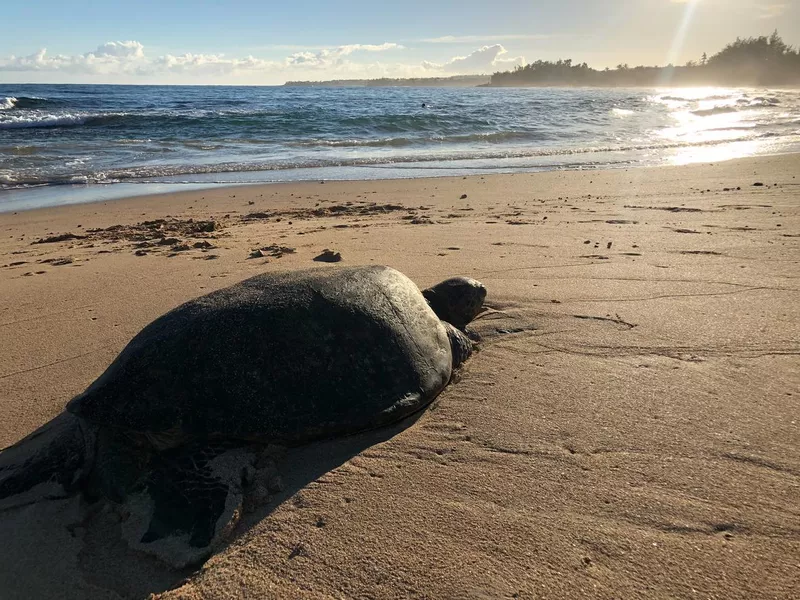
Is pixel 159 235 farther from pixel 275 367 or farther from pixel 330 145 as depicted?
pixel 330 145

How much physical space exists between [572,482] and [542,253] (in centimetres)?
328

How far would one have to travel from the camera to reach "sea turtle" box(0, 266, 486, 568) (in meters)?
2.20

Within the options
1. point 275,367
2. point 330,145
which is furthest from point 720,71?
point 275,367

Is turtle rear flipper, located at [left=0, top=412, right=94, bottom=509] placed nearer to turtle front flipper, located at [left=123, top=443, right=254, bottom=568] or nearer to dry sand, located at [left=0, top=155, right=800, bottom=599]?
dry sand, located at [left=0, top=155, right=800, bottom=599]

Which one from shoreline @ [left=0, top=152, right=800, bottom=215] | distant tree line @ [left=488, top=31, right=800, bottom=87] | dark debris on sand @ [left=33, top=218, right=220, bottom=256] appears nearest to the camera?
dark debris on sand @ [left=33, top=218, right=220, bottom=256]

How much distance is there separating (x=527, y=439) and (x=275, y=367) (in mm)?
1184

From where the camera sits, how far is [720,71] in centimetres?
7581

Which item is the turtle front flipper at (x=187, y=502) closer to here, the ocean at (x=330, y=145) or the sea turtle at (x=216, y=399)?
the sea turtle at (x=216, y=399)

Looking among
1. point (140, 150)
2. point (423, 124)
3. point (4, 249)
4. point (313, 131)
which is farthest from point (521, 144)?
point (4, 249)

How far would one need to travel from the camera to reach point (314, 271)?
3006mm

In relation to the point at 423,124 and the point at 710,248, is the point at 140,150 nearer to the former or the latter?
the point at 423,124

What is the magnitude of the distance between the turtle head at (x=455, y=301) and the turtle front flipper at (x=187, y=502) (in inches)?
67.2

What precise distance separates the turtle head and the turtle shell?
78 centimetres

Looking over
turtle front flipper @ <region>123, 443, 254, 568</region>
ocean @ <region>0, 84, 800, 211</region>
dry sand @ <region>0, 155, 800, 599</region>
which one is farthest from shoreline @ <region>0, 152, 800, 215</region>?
turtle front flipper @ <region>123, 443, 254, 568</region>
